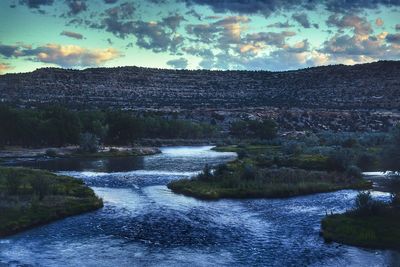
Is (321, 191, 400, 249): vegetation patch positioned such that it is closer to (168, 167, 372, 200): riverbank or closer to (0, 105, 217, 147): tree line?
(168, 167, 372, 200): riverbank

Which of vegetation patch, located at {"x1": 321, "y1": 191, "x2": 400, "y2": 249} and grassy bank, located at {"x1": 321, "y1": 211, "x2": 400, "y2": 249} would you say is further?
vegetation patch, located at {"x1": 321, "y1": 191, "x2": 400, "y2": 249}

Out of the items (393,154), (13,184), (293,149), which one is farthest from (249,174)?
(293,149)

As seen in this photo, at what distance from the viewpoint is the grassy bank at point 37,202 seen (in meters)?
45.9

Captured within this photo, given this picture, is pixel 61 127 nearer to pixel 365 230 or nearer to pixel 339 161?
pixel 339 161

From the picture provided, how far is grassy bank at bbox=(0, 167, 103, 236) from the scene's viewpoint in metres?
45.9

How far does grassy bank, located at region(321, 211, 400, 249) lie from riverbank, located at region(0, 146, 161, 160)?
74.4 metres

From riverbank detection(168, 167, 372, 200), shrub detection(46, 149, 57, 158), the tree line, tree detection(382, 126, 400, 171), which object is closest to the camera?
tree detection(382, 126, 400, 171)

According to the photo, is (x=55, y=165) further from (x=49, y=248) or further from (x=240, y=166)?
(x=49, y=248)

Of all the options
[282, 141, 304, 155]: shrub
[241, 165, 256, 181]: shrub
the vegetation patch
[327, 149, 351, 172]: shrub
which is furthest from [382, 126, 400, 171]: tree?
[282, 141, 304, 155]: shrub

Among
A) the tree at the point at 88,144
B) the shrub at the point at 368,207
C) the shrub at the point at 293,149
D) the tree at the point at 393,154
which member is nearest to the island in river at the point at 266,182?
the tree at the point at 393,154

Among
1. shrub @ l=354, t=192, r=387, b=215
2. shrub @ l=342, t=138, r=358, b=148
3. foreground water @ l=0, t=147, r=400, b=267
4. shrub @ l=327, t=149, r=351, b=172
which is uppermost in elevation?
shrub @ l=342, t=138, r=358, b=148

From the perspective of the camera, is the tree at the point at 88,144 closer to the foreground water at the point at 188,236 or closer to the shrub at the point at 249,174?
the foreground water at the point at 188,236

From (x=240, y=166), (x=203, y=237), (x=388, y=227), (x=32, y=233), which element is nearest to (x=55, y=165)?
(x=240, y=166)

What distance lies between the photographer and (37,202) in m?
52.0
